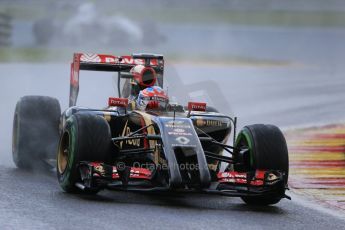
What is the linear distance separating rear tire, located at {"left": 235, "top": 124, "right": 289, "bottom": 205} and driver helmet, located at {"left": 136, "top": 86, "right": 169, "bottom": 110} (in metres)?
1.40

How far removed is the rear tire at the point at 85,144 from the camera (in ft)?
36.7

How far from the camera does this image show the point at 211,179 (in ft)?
37.1

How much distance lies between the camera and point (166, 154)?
10.8 m

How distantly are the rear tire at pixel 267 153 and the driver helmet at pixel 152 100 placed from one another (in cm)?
140

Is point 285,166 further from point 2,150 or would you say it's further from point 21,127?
point 2,150

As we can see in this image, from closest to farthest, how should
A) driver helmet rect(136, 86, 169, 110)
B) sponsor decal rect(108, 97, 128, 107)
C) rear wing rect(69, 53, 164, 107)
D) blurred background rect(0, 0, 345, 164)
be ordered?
sponsor decal rect(108, 97, 128, 107), driver helmet rect(136, 86, 169, 110), rear wing rect(69, 53, 164, 107), blurred background rect(0, 0, 345, 164)

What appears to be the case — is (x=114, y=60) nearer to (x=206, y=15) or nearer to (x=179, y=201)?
(x=179, y=201)

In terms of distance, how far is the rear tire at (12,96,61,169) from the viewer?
1431cm

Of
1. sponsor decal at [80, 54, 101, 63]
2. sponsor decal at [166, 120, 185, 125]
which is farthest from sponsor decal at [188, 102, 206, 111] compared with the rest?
sponsor decal at [80, 54, 101, 63]

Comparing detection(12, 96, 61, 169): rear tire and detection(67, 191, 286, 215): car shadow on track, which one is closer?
detection(67, 191, 286, 215): car shadow on track

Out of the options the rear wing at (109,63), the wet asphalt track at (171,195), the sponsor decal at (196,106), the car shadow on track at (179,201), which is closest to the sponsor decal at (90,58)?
the rear wing at (109,63)

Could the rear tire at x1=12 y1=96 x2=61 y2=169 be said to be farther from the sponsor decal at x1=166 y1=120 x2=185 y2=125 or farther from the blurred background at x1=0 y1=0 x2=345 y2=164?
the blurred background at x1=0 y1=0 x2=345 y2=164

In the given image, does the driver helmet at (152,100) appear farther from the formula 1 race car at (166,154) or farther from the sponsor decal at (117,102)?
the sponsor decal at (117,102)

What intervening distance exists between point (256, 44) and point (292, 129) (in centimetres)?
1234
